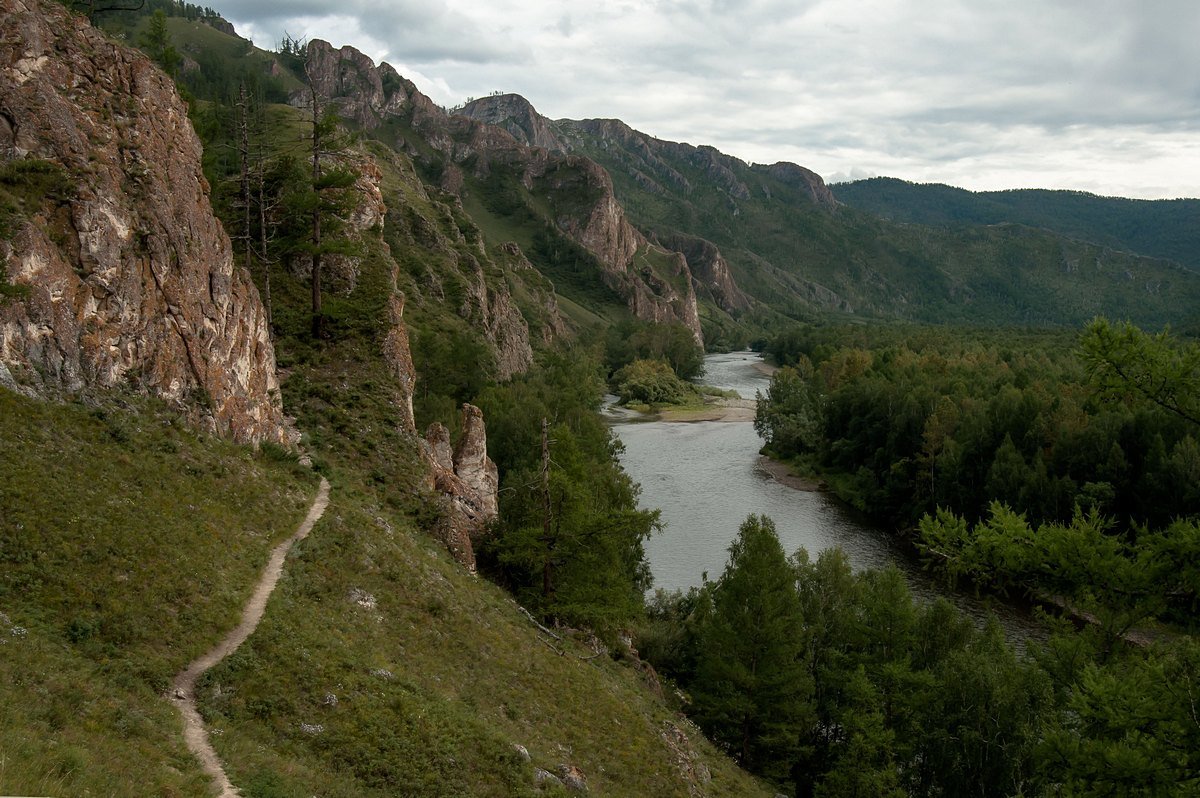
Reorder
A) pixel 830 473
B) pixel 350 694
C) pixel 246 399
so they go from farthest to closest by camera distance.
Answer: pixel 830 473 → pixel 246 399 → pixel 350 694

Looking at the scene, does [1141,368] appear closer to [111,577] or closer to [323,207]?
[111,577]

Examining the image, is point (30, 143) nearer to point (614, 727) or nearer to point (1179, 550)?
point (614, 727)

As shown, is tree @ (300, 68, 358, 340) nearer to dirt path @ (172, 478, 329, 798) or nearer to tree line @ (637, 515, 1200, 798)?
dirt path @ (172, 478, 329, 798)

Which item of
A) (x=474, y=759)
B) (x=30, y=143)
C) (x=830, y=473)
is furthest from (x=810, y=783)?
(x=830, y=473)

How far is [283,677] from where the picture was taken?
627 inches

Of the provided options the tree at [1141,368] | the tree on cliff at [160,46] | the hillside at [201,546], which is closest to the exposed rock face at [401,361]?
the hillside at [201,546]

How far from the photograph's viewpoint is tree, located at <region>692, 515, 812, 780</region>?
104 feet

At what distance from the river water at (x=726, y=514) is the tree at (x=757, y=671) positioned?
998 centimetres

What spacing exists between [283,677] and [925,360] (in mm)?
109839

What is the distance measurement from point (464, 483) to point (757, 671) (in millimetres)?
15880

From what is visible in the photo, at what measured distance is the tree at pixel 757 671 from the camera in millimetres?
31656

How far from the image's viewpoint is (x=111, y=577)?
15.4 meters

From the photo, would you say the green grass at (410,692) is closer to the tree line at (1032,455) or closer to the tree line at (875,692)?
the tree line at (875,692)

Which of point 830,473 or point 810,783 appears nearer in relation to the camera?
point 810,783
